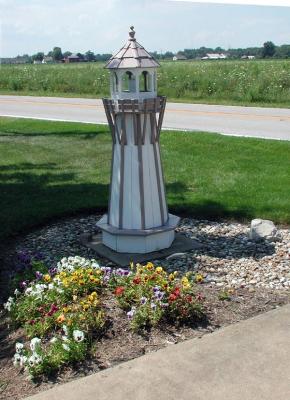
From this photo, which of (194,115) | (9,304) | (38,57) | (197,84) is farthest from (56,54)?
(9,304)

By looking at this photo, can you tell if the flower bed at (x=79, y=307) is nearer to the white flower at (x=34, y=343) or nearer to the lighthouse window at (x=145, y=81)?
the white flower at (x=34, y=343)

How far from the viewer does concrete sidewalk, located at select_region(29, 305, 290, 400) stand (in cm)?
343

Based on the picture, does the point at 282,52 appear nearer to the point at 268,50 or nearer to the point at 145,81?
the point at 268,50

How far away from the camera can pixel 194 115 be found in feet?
57.5

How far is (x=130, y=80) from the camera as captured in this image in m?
5.62

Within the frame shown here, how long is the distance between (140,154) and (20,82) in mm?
26789

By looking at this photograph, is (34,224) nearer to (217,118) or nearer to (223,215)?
(223,215)

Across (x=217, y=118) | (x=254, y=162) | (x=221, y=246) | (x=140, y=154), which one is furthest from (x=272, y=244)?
(x=217, y=118)

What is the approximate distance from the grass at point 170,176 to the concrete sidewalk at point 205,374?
128 inches

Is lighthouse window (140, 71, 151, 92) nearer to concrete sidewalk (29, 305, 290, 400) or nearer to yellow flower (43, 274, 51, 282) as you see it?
yellow flower (43, 274, 51, 282)

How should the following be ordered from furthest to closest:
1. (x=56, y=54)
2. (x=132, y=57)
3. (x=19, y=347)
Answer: (x=56, y=54)
(x=132, y=57)
(x=19, y=347)

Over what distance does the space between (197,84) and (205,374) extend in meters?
21.1

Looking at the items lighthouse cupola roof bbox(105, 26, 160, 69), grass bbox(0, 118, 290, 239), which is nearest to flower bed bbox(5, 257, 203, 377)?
lighthouse cupola roof bbox(105, 26, 160, 69)

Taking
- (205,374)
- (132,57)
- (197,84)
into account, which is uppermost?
(132,57)
